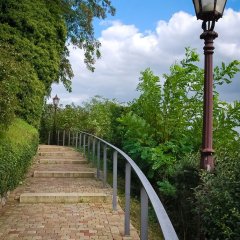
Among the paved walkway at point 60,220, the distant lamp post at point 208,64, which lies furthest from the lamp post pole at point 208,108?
the paved walkway at point 60,220

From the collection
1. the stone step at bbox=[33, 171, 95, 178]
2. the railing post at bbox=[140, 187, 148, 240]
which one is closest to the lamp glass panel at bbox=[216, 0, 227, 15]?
the railing post at bbox=[140, 187, 148, 240]

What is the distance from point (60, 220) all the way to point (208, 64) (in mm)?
3051

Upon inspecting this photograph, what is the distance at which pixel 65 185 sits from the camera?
28.4ft

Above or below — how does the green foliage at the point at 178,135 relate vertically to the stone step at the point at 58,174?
above

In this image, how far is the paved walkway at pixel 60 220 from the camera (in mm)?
5176

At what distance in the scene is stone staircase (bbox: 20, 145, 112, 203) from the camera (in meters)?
7.11

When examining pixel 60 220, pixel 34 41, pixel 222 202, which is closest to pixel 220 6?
pixel 222 202

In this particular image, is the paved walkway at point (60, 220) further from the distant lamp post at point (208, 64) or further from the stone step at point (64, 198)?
the distant lamp post at point (208, 64)

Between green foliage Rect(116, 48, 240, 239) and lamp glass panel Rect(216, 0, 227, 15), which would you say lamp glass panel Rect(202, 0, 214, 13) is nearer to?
lamp glass panel Rect(216, 0, 227, 15)

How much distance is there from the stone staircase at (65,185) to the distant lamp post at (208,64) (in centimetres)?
252

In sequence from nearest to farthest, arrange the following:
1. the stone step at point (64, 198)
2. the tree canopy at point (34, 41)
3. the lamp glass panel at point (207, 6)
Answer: the lamp glass panel at point (207, 6) → the stone step at point (64, 198) → the tree canopy at point (34, 41)

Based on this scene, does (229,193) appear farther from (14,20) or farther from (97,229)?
(14,20)

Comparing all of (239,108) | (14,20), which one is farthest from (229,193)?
(14,20)

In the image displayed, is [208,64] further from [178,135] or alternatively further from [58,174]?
[58,174]
